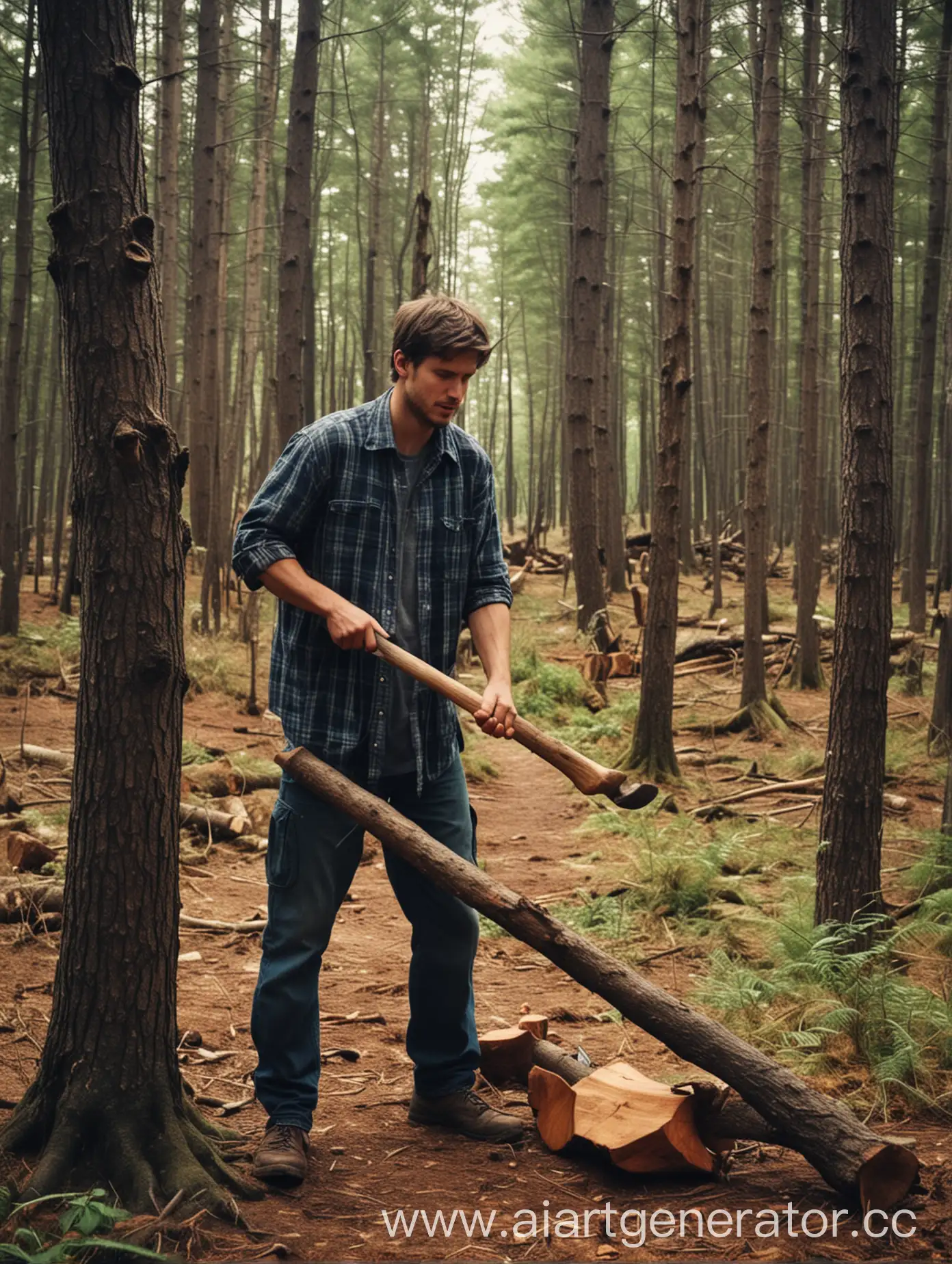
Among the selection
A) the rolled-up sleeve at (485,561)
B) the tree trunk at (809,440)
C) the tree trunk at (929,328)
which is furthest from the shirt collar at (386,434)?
the tree trunk at (929,328)

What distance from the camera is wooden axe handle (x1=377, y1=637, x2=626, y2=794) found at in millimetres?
3094

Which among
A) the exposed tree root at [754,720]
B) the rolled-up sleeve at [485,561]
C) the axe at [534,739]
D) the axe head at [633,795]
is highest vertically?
the rolled-up sleeve at [485,561]

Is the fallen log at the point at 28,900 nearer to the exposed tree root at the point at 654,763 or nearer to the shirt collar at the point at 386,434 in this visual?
the shirt collar at the point at 386,434

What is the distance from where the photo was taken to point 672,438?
9422 mm

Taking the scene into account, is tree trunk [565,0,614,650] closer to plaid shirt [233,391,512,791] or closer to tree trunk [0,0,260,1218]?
plaid shirt [233,391,512,791]

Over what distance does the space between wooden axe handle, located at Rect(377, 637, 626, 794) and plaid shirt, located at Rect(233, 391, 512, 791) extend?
6.9 inches

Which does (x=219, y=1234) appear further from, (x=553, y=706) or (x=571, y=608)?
(x=571, y=608)

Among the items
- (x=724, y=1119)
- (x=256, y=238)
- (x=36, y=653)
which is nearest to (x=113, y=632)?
(x=724, y=1119)

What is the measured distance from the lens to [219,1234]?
2623 millimetres

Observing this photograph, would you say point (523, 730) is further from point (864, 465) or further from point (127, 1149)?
point (864, 465)

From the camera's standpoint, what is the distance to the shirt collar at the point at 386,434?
334 cm

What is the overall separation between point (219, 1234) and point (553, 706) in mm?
9823

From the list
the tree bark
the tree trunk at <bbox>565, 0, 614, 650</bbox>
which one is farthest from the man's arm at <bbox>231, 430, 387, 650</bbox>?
the tree bark

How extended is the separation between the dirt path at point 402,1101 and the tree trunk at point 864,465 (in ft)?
3.53
